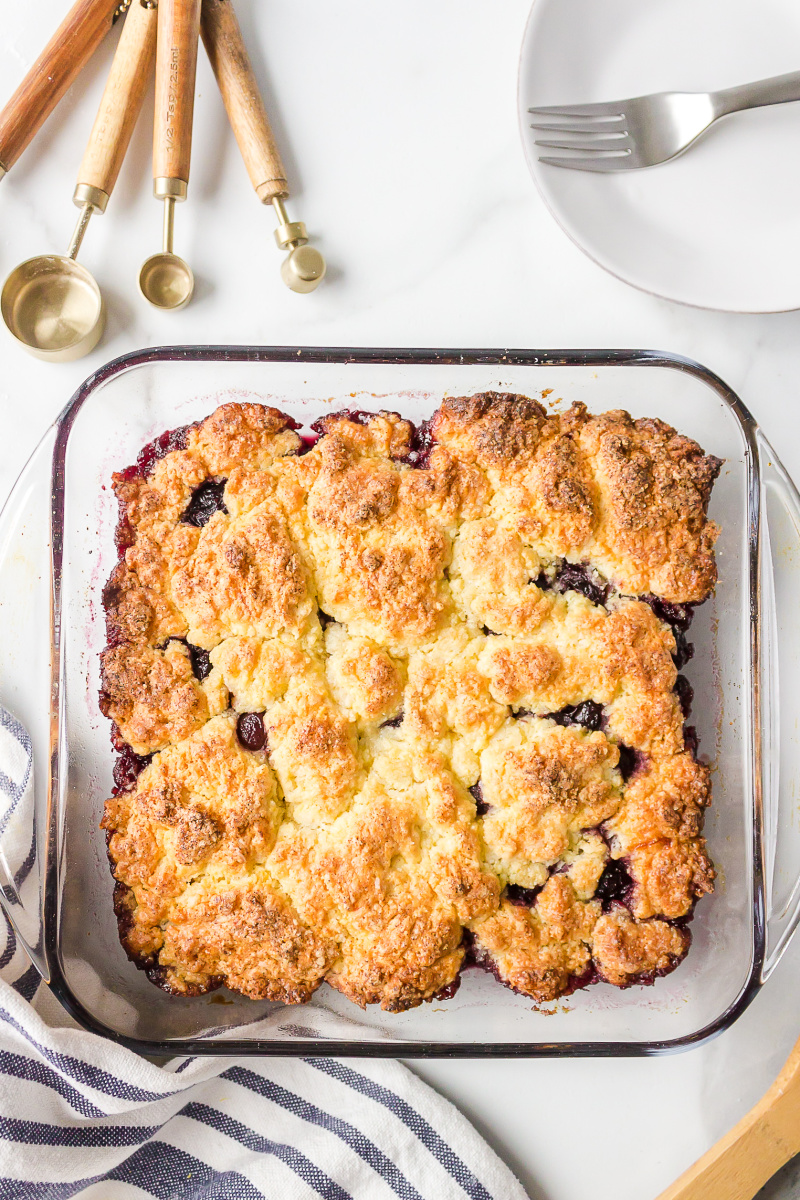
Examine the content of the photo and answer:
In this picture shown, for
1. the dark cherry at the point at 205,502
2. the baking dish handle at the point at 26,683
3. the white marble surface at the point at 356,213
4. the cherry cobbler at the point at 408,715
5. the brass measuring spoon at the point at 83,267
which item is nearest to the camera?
the cherry cobbler at the point at 408,715

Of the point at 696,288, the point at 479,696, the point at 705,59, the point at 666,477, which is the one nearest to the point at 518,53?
the point at 705,59

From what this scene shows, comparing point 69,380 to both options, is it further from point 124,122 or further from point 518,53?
point 518,53

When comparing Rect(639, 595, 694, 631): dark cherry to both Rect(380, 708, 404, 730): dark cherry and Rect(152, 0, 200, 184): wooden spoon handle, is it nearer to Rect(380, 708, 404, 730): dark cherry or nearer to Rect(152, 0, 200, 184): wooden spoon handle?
Rect(380, 708, 404, 730): dark cherry

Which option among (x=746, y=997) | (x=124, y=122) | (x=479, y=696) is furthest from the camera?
(x=124, y=122)

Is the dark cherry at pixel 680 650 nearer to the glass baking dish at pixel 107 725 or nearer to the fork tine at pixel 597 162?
the glass baking dish at pixel 107 725

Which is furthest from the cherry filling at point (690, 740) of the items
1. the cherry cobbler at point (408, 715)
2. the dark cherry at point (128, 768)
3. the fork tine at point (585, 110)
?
the fork tine at point (585, 110)

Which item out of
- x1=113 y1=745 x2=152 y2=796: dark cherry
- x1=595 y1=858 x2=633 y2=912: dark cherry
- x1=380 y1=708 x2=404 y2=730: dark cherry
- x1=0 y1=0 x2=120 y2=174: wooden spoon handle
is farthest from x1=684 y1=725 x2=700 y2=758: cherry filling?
x1=0 y1=0 x2=120 y2=174: wooden spoon handle

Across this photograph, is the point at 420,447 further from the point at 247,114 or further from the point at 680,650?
the point at 247,114
